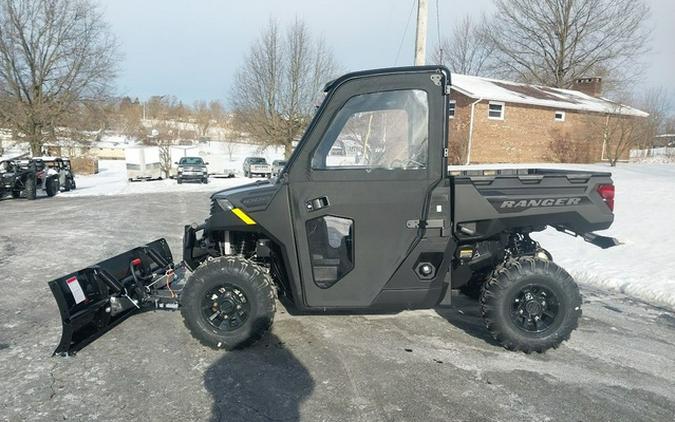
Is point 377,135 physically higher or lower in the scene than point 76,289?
higher

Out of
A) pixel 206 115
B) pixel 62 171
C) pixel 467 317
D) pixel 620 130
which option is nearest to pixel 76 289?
pixel 467 317

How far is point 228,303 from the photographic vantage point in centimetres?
379

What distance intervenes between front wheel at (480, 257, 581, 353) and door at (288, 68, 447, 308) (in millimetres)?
896

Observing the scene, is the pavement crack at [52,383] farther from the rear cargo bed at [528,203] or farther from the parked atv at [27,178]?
the parked atv at [27,178]

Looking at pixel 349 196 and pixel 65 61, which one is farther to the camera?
pixel 65 61

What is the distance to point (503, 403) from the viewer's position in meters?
3.09

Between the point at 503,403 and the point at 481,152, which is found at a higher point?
the point at 481,152

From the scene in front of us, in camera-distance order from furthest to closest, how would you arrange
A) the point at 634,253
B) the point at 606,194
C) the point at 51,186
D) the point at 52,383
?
the point at 51,186, the point at 634,253, the point at 606,194, the point at 52,383

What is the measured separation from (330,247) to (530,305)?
1.82m

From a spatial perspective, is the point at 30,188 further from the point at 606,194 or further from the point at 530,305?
the point at 606,194

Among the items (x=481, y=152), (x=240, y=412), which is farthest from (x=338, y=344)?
(x=481, y=152)

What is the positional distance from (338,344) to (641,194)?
12.3 meters

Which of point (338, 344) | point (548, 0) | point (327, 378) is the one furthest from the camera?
point (548, 0)

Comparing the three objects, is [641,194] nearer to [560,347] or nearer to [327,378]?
[560,347]
